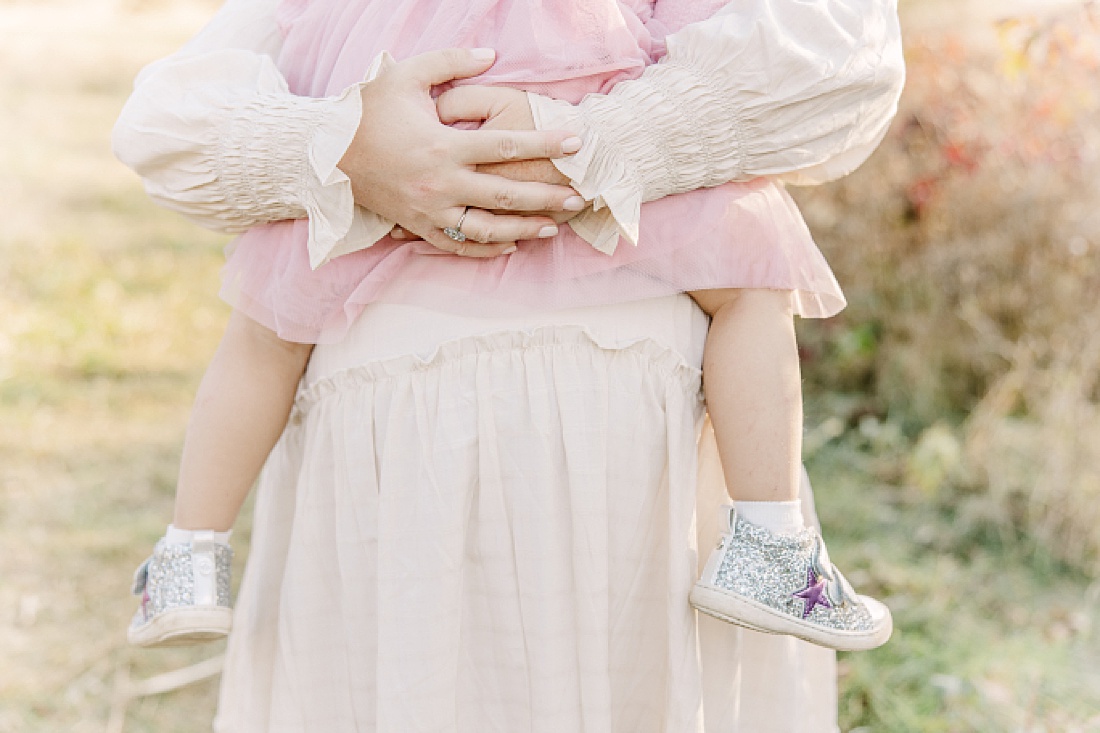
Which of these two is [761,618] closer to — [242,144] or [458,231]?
[458,231]

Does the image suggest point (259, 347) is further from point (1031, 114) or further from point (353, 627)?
point (1031, 114)

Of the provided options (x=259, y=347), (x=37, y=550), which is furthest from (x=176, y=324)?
(x=259, y=347)

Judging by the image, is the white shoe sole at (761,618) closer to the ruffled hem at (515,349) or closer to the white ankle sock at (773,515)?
the white ankle sock at (773,515)

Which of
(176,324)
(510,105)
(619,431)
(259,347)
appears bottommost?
(176,324)

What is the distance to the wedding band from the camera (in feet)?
4.11

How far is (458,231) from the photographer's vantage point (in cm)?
126

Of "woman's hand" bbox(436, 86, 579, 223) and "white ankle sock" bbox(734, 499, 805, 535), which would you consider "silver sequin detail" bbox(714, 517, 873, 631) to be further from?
"woman's hand" bbox(436, 86, 579, 223)

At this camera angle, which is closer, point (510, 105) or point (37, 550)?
point (510, 105)

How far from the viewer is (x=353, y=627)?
1412 mm

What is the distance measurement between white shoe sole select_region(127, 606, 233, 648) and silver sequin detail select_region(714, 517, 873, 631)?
26.8 inches

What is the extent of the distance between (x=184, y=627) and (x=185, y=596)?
4cm

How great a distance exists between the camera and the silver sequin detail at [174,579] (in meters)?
1.46

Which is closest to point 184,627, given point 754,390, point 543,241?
point 543,241

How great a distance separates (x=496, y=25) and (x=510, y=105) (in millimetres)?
122
